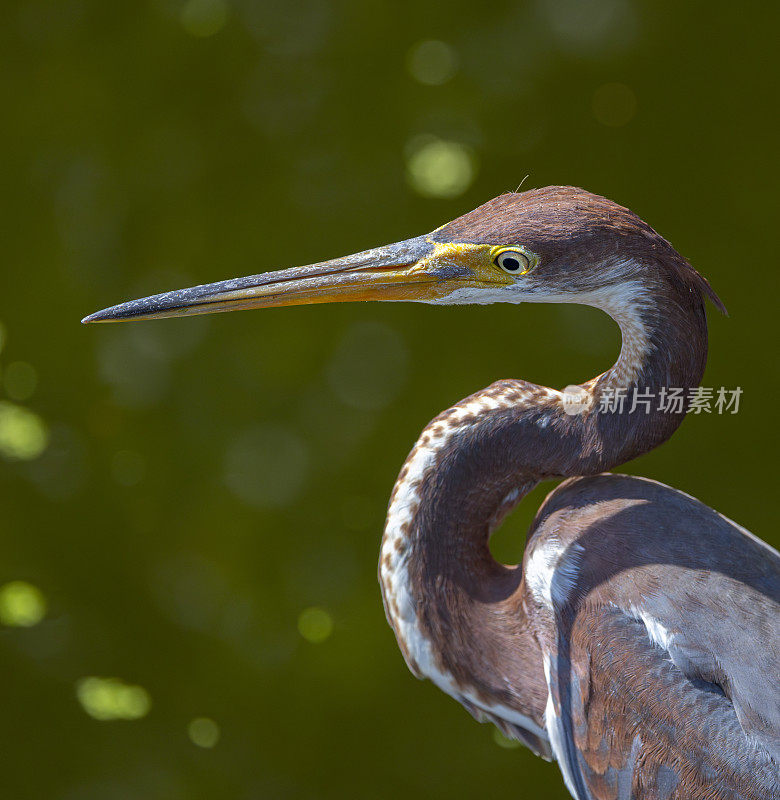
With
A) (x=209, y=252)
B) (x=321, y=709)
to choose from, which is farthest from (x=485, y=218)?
(x=321, y=709)

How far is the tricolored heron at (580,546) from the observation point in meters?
1.10

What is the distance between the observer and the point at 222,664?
2.26 m

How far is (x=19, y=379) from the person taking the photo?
2174 millimetres

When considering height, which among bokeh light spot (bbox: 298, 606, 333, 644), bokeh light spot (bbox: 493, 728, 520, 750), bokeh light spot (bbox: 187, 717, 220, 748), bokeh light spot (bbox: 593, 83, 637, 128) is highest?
bokeh light spot (bbox: 593, 83, 637, 128)

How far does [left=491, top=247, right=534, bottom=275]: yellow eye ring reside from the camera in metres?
1.12

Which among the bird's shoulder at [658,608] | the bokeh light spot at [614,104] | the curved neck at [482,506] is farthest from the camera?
the bokeh light spot at [614,104]

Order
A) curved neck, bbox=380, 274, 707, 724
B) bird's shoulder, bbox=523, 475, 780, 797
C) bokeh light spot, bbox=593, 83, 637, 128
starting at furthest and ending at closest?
bokeh light spot, bbox=593, 83, 637, 128, curved neck, bbox=380, 274, 707, 724, bird's shoulder, bbox=523, 475, 780, 797

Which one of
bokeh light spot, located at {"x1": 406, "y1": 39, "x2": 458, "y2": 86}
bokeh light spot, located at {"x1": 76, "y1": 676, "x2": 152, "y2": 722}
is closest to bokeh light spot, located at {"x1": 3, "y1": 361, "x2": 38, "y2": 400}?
bokeh light spot, located at {"x1": 76, "y1": 676, "x2": 152, "y2": 722}

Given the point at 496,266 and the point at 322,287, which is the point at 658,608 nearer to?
the point at 496,266

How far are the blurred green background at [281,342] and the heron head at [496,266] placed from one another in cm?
88

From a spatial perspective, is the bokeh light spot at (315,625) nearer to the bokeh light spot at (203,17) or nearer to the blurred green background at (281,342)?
the blurred green background at (281,342)

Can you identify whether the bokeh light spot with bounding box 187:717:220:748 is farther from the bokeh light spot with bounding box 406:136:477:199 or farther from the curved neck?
the bokeh light spot with bounding box 406:136:477:199

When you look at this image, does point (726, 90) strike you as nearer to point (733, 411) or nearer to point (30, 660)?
point (733, 411)

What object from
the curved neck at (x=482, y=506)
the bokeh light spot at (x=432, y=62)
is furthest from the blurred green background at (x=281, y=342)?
the curved neck at (x=482, y=506)
